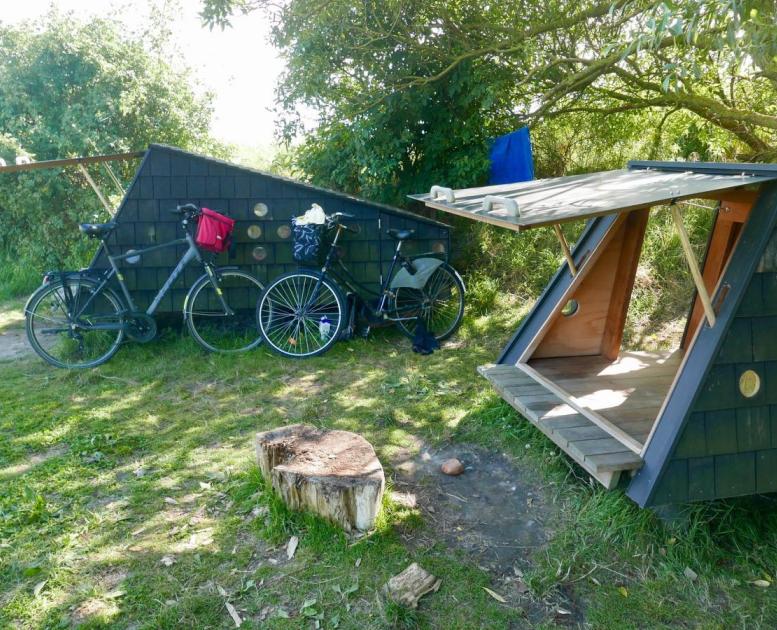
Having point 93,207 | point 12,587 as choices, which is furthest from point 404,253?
point 93,207

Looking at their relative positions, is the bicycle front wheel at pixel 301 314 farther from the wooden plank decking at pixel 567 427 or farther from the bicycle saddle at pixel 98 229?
the wooden plank decking at pixel 567 427

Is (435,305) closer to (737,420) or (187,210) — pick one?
(187,210)

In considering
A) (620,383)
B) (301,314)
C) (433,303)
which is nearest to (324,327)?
→ (301,314)

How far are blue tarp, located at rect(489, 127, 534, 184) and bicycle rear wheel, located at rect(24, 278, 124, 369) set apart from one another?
4.14 metres

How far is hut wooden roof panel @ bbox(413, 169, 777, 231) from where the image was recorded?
9.18ft

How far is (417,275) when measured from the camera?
627 cm

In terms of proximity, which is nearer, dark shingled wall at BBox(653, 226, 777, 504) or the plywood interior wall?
dark shingled wall at BBox(653, 226, 777, 504)

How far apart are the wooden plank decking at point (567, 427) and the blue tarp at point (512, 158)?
3.29 m

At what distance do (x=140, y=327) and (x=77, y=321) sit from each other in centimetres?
53

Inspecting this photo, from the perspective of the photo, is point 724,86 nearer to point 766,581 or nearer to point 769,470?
point 769,470


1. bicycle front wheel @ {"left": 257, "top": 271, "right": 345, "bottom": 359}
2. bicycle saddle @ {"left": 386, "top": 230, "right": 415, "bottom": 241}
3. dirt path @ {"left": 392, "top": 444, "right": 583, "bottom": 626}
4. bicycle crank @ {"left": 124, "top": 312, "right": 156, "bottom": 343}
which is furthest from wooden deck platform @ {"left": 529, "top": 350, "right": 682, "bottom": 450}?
bicycle crank @ {"left": 124, "top": 312, "right": 156, "bottom": 343}

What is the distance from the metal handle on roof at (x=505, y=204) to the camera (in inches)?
114

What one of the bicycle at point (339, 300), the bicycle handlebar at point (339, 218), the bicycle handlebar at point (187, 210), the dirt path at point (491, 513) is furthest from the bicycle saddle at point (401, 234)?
the dirt path at point (491, 513)

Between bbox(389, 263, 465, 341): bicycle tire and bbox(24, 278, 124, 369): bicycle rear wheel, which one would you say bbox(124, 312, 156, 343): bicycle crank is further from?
bbox(389, 263, 465, 341): bicycle tire
